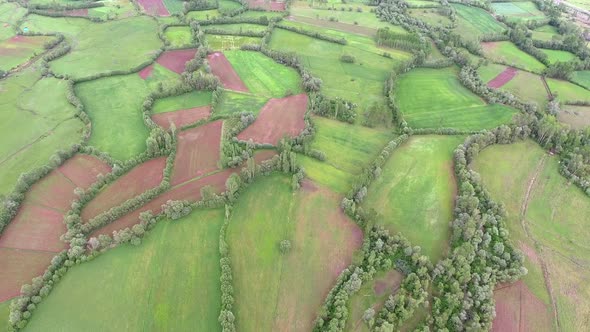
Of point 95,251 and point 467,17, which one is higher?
point 467,17

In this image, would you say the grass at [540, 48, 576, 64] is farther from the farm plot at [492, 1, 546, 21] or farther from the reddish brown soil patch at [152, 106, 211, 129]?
the reddish brown soil patch at [152, 106, 211, 129]

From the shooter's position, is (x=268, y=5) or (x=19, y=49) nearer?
(x=19, y=49)

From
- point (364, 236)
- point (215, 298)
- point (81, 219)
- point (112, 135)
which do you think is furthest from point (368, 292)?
point (112, 135)

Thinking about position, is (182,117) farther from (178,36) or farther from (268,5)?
(268,5)

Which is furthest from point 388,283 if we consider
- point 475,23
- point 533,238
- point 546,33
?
point 546,33

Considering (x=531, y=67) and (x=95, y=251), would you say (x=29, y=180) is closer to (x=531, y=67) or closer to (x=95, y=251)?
(x=95, y=251)

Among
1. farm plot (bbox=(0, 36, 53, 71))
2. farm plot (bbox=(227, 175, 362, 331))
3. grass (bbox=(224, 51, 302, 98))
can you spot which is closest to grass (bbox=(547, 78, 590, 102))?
grass (bbox=(224, 51, 302, 98))
